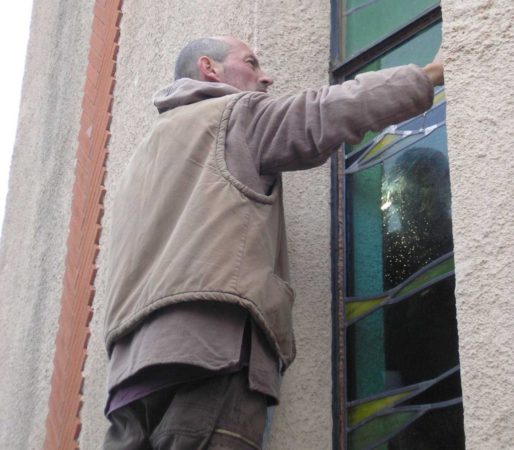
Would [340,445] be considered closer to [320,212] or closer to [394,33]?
→ [320,212]

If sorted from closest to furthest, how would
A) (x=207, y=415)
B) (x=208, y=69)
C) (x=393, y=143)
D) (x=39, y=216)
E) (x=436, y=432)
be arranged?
(x=207, y=415) < (x=436, y=432) < (x=208, y=69) < (x=393, y=143) < (x=39, y=216)

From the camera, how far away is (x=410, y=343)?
319 centimetres

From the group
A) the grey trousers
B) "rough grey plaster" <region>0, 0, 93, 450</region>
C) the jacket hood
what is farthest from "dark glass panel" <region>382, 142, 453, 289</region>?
"rough grey plaster" <region>0, 0, 93, 450</region>

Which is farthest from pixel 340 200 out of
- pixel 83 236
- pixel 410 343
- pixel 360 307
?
pixel 83 236

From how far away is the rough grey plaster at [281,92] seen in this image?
10.7ft

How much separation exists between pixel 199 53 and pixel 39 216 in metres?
2.62

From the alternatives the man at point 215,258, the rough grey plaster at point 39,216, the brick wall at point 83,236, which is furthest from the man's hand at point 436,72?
the rough grey plaster at point 39,216

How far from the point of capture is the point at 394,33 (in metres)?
3.69

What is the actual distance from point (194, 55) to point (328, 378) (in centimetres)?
104

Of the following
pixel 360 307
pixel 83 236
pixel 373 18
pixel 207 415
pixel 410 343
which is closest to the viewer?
pixel 207 415

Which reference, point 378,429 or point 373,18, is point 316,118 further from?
point 373,18

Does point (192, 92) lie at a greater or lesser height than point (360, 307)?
greater

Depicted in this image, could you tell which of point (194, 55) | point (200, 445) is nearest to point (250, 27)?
point (194, 55)

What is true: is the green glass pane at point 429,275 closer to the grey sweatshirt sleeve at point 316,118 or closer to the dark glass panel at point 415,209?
the dark glass panel at point 415,209
